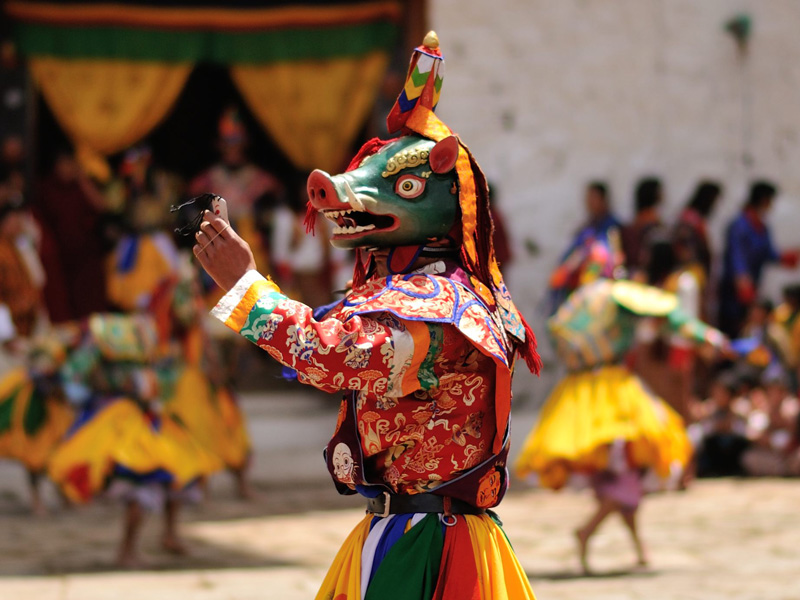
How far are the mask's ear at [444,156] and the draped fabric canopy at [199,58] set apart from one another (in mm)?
7925

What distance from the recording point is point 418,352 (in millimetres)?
2844

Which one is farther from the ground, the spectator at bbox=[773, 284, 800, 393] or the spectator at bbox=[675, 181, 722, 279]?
the spectator at bbox=[675, 181, 722, 279]

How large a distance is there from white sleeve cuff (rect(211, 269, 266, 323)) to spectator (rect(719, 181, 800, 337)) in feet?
26.4

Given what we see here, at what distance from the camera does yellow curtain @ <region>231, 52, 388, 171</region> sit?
1134 centimetres

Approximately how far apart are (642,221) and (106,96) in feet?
15.3

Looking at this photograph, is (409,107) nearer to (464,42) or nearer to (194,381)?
(194,381)

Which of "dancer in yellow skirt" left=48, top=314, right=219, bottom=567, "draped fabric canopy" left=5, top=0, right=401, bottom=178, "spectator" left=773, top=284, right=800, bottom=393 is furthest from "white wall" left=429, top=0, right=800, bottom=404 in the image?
"dancer in yellow skirt" left=48, top=314, right=219, bottom=567

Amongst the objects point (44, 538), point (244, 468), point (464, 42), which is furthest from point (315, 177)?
point (464, 42)

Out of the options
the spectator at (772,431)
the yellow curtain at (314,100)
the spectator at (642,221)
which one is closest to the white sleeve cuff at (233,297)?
the spectator at (642,221)

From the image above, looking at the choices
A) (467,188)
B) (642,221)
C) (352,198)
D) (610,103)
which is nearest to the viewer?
(352,198)

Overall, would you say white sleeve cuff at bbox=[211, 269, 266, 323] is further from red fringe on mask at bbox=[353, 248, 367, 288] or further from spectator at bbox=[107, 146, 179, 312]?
spectator at bbox=[107, 146, 179, 312]

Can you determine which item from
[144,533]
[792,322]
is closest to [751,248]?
[792,322]

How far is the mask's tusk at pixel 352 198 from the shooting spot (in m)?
2.95

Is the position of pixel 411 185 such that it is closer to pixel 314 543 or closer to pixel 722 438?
pixel 314 543
